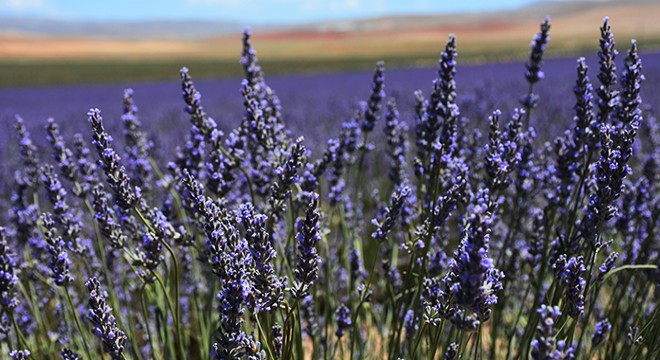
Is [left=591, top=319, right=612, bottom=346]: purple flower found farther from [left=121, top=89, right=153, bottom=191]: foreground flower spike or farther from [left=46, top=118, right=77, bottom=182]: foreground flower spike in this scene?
[left=46, top=118, right=77, bottom=182]: foreground flower spike

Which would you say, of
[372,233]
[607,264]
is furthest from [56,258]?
[607,264]

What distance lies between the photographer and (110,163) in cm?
162

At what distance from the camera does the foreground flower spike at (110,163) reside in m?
1.57

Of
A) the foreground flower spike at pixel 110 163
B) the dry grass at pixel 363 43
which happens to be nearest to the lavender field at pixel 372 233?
the foreground flower spike at pixel 110 163

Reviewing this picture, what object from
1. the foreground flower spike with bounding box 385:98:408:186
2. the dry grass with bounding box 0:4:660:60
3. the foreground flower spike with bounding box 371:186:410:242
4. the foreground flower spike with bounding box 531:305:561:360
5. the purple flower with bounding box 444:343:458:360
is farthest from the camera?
the dry grass with bounding box 0:4:660:60

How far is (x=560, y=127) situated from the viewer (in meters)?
7.61

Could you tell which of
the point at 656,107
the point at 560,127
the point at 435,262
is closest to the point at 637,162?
the point at 560,127

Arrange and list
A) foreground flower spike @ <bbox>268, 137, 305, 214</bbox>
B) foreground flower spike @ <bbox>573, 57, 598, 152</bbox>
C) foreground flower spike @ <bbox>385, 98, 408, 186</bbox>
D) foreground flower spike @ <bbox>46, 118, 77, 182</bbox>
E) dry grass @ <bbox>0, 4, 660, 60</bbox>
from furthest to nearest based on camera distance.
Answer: dry grass @ <bbox>0, 4, 660, 60</bbox>, foreground flower spike @ <bbox>385, 98, 408, 186</bbox>, foreground flower spike @ <bbox>46, 118, 77, 182</bbox>, foreground flower spike @ <bbox>573, 57, 598, 152</bbox>, foreground flower spike @ <bbox>268, 137, 305, 214</bbox>

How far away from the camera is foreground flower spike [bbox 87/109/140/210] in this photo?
157 cm

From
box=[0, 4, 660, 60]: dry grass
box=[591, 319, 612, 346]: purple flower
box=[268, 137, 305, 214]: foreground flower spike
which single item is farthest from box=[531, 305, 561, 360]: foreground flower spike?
box=[0, 4, 660, 60]: dry grass

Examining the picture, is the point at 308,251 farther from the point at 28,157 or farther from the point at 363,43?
the point at 363,43

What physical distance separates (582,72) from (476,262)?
1.22 meters

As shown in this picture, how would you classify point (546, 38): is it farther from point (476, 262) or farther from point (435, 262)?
point (476, 262)

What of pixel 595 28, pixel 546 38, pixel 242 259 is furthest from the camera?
pixel 595 28
